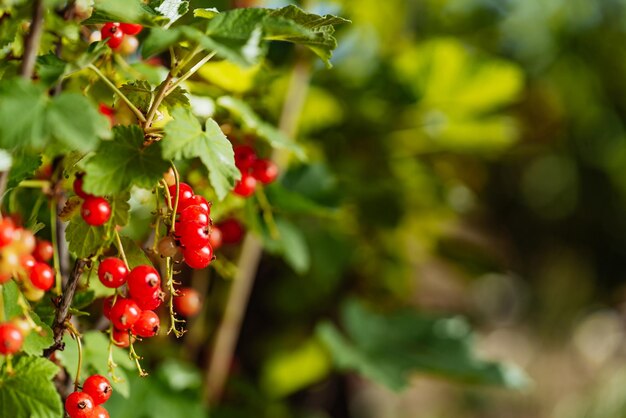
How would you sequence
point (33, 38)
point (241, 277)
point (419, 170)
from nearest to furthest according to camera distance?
point (33, 38) < point (241, 277) < point (419, 170)

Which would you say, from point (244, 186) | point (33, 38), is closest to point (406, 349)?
point (244, 186)

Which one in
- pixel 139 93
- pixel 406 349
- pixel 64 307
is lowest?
pixel 406 349

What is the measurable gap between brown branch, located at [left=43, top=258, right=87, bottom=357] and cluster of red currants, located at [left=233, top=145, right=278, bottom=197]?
14cm

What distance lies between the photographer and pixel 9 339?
0.33 metres

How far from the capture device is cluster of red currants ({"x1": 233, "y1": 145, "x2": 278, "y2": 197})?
20.6 inches

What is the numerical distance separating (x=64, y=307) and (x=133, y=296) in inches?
1.7

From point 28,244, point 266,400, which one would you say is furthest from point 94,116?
point 266,400

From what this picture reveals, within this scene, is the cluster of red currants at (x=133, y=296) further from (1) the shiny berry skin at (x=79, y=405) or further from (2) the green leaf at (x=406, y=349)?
(2) the green leaf at (x=406, y=349)

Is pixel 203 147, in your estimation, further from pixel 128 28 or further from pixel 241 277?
pixel 241 277

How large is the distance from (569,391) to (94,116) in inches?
92.8

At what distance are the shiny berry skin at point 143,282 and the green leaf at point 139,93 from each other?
96mm

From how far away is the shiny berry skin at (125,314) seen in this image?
39 centimetres

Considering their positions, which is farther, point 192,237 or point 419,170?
point 419,170

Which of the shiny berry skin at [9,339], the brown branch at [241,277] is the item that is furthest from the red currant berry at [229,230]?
the shiny berry skin at [9,339]
